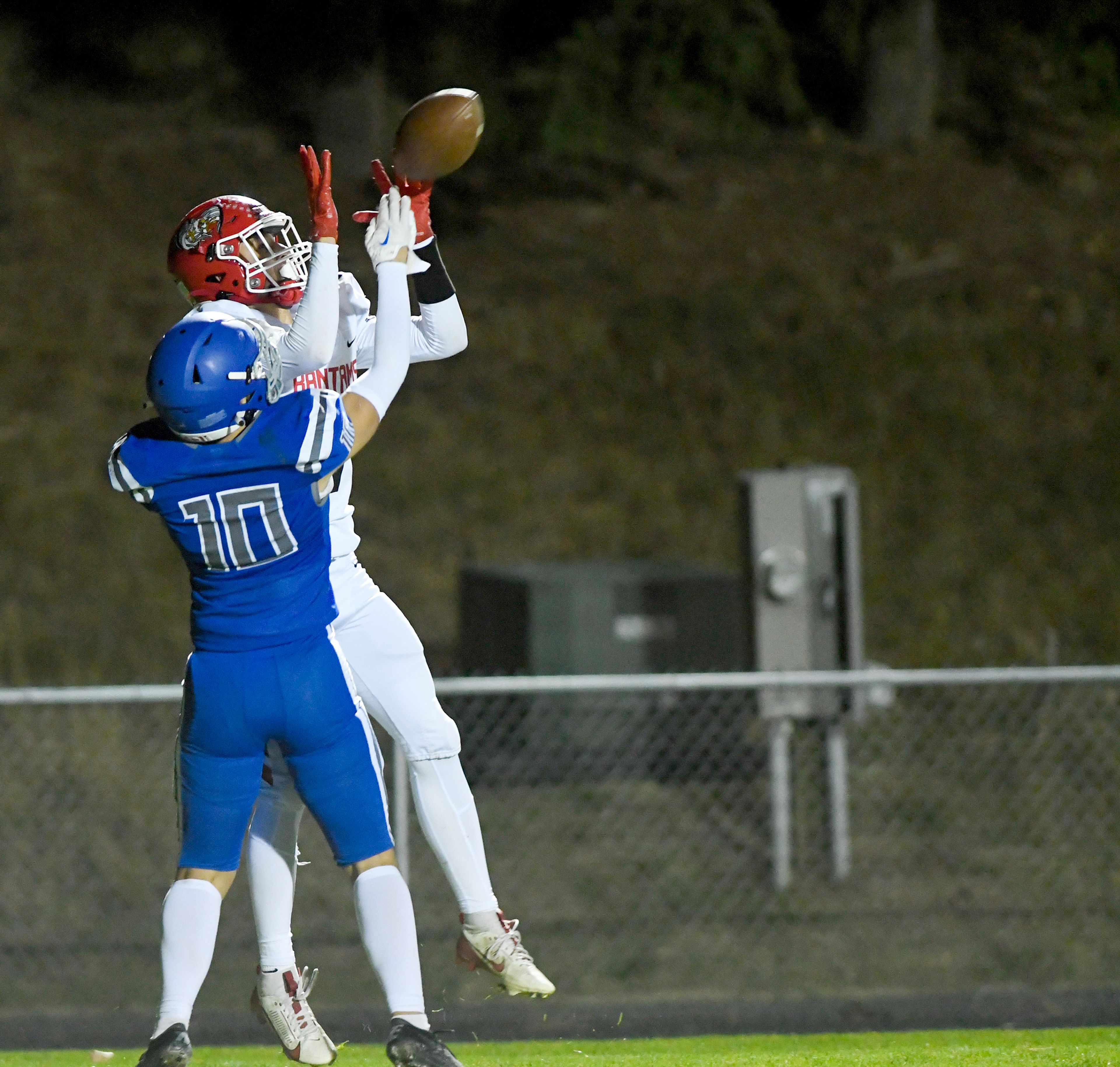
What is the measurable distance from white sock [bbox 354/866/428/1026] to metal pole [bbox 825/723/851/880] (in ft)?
13.9

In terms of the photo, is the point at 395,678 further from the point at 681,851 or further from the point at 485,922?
the point at 681,851

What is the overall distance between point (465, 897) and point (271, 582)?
966 mm

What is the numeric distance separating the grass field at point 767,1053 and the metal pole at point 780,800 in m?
1.68

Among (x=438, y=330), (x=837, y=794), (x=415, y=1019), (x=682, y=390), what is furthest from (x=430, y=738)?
(x=682, y=390)

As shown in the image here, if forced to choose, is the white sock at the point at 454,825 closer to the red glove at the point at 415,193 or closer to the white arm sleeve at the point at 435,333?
the white arm sleeve at the point at 435,333

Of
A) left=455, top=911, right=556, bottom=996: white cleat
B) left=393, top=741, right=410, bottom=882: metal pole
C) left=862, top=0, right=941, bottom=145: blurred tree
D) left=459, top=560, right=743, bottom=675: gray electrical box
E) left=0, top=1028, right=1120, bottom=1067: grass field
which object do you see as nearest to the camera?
left=455, top=911, right=556, bottom=996: white cleat

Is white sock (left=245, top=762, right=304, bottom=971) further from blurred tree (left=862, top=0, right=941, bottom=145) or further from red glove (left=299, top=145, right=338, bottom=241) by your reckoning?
blurred tree (left=862, top=0, right=941, bottom=145)

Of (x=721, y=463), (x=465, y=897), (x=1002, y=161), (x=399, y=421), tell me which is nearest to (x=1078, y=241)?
(x=1002, y=161)

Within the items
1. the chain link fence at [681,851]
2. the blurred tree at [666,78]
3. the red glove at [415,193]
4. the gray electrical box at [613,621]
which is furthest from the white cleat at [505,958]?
the blurred tree at [666,78]

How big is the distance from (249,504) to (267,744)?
0.55 meters

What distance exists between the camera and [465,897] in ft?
13.2

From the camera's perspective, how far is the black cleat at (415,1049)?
3564 mm

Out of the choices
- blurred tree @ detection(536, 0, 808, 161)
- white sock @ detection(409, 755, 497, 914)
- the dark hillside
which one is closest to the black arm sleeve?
white sock @ detection(409, 755, 497, 914)

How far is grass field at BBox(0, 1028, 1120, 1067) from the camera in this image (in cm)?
421
